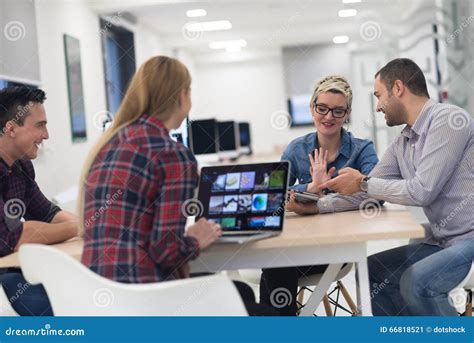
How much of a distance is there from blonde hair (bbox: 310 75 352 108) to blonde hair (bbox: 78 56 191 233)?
0.98 meters

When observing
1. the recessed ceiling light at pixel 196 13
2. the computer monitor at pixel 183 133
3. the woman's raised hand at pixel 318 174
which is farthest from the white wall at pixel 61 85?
the woman's raised hand at pixel 318 174

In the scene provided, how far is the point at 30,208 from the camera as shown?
2451 mm

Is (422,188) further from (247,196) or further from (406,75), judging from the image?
(247,196)

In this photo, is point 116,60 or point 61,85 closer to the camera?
point 61,85

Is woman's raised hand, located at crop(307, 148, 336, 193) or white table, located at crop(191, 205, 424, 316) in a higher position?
woman's raised hand, located at crop(307, 148, 336, 193)

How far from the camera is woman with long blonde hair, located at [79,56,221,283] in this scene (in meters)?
1.64

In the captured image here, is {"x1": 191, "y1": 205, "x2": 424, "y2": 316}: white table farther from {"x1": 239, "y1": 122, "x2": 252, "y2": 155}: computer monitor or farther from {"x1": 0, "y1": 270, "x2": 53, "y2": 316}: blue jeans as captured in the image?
{"x1": 239, "y1": 122, "x2": 252, "y2": 155}: computer monitor

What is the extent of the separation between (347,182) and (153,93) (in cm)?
82

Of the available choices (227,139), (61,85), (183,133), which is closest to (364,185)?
(183,133)

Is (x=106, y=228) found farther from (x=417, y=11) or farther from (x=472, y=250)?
(x=417, y=11)

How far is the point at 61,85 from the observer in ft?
20.9

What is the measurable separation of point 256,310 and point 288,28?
10.6 metres

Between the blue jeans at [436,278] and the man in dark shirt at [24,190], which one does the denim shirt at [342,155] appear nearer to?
the blue jeans at [436,278]

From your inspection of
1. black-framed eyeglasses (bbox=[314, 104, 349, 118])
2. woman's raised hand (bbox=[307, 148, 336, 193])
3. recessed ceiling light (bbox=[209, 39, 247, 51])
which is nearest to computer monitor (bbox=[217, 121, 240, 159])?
black-framed eyeglasses (bbox=[314, 104, 349, 118])
